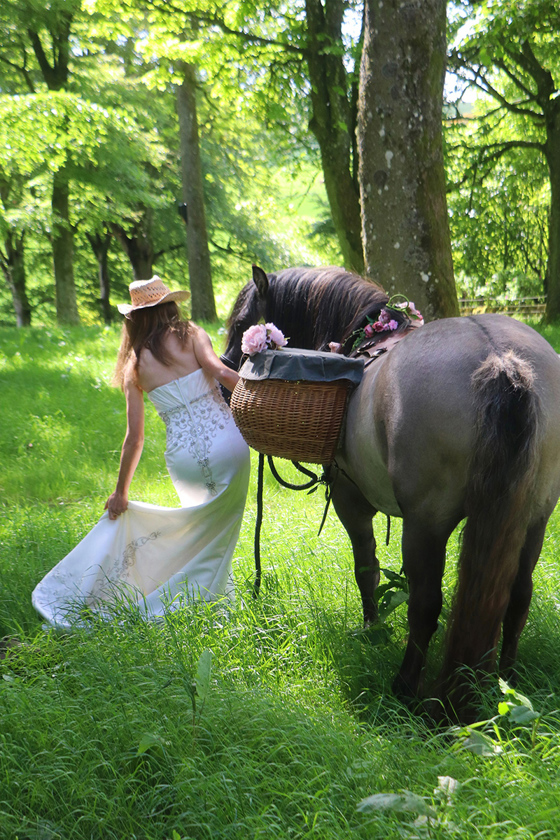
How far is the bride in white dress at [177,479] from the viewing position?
393 cm

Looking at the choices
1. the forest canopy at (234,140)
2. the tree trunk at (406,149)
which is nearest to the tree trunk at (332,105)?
the forest canopy at (234,140)

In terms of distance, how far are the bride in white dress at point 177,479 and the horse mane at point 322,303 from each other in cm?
49

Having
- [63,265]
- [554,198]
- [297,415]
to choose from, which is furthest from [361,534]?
[63,265]

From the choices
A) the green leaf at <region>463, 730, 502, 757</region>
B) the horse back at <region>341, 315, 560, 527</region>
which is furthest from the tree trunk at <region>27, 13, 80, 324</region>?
the green leaf at <region>463, 730, 502, 757</region>

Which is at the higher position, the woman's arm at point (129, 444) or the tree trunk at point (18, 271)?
the tree trunk at point (18, 271)

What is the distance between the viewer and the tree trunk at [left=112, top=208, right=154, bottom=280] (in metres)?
22.5

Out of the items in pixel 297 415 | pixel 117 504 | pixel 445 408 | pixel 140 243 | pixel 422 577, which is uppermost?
pixel 140 243

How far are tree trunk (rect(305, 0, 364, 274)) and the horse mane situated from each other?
5.35 m

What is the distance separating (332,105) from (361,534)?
282 inches

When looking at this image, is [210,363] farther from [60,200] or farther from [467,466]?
[60,200]

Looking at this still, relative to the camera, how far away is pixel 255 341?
3125 millimetres

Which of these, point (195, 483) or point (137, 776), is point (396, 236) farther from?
point (137, 776)

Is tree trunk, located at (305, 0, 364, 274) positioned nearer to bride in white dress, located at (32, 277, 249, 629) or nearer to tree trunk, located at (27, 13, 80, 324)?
bride in white dress, located at (32, 277, 249, 629)

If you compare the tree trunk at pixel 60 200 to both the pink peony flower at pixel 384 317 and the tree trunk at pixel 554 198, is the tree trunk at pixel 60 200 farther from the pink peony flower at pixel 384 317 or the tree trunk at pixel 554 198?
the pink peony flower at pixel 384 317
